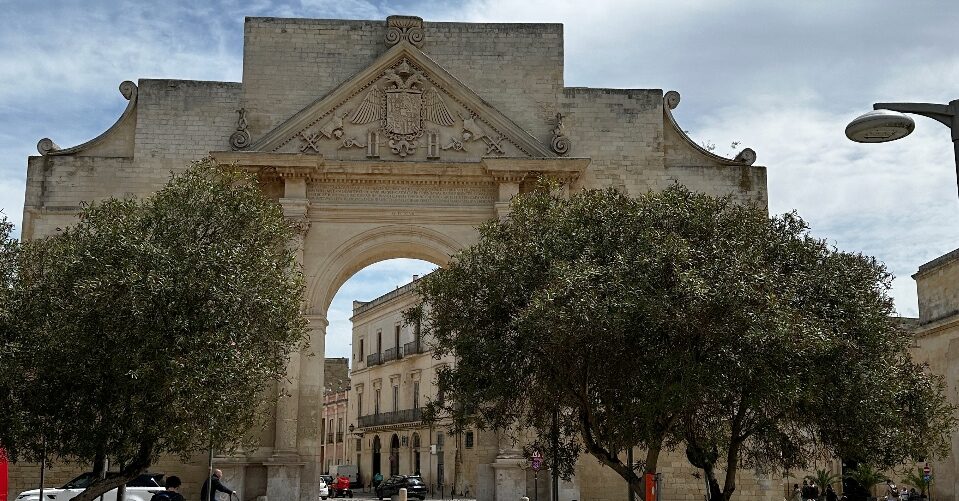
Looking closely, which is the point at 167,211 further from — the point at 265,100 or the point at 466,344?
the point at 265,100

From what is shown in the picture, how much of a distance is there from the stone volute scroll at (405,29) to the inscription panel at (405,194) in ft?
10.6

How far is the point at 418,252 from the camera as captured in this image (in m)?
23.4

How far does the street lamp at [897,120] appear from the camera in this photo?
8.45 m

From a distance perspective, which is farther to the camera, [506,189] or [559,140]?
[559,140]

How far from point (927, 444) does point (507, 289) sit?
266 inches

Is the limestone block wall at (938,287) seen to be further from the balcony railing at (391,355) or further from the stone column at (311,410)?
the balcony railing at (391,355)

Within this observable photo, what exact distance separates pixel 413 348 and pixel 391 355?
2.73m

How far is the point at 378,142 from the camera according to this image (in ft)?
74.7

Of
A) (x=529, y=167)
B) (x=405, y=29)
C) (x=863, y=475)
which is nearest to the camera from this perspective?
(x=863, y=475)

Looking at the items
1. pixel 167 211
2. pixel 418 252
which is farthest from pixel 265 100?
pixel 167 211

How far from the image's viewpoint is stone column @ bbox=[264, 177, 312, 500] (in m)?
21.2

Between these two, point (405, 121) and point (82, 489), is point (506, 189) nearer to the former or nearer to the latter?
point (405, 121)

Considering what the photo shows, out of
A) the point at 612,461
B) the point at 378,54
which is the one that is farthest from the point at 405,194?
the point at 612,461

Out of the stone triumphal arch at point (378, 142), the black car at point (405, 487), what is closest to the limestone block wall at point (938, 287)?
the stone triumphal arch at point (378, 142)
